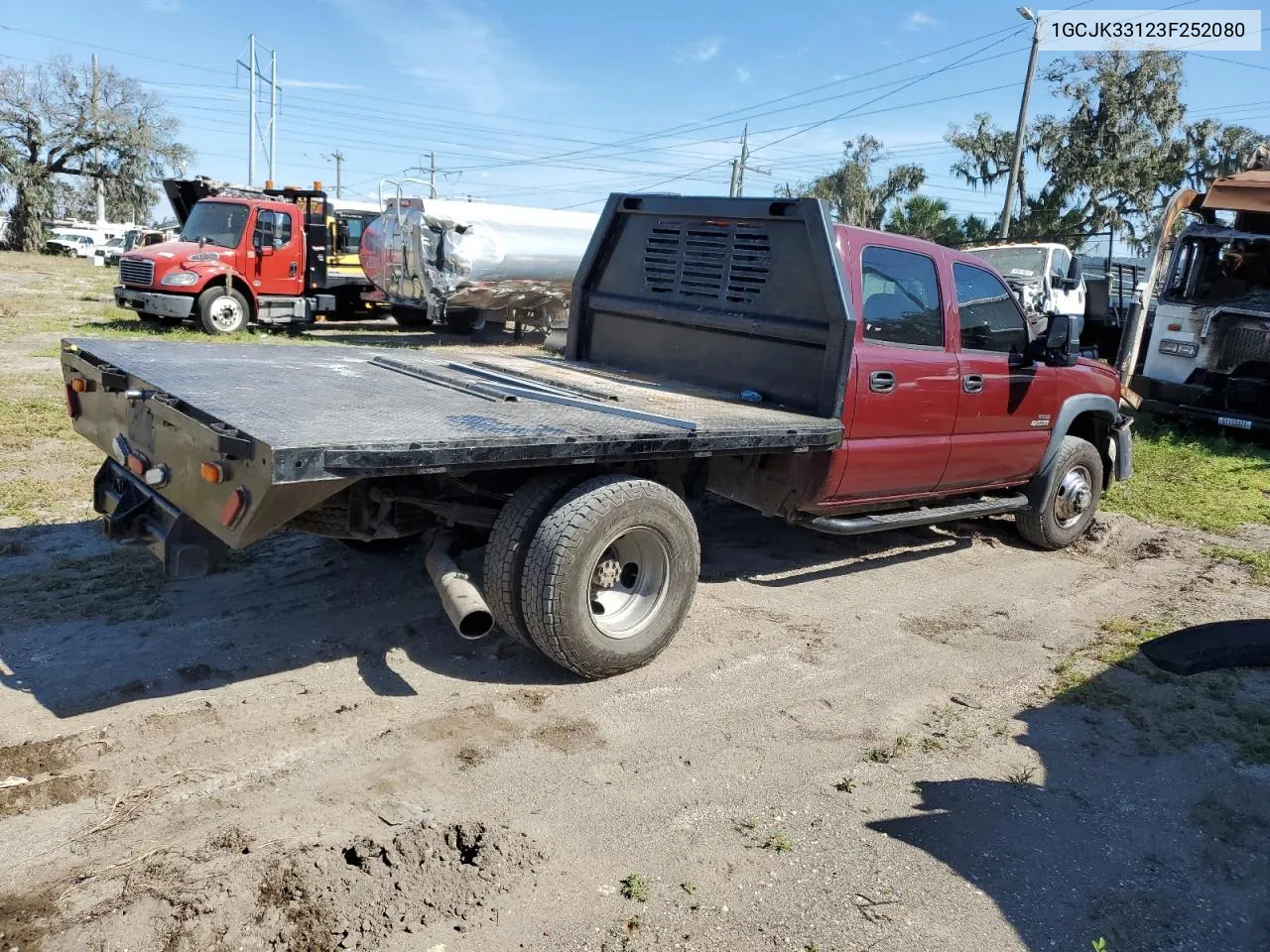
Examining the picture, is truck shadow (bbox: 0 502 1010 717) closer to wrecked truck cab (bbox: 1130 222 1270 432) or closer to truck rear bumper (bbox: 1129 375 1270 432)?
truck rear bumper (bbox: 1129 375 1270 432)

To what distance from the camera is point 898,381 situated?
537cm

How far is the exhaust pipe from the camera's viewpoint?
384 cm

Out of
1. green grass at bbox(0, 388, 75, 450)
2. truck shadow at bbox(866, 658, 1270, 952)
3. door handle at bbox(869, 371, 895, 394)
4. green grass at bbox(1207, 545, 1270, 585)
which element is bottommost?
truck shadow at bbox(866, 658, 1270, 952)

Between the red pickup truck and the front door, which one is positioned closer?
the red pickup truck

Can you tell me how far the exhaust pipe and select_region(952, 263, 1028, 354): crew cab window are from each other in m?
3.49

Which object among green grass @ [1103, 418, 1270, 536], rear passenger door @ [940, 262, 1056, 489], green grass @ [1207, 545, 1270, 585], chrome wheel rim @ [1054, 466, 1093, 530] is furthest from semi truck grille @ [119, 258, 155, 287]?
green grass @ [1207, 545, 1270, 585]

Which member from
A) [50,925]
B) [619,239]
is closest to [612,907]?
[50,925]

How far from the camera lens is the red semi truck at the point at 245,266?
15750 millimetres

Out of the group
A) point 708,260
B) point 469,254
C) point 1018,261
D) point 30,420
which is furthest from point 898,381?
point 469,254

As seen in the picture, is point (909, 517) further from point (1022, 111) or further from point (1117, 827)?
point (1022, 111)

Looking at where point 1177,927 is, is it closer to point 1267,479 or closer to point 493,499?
point 493,499

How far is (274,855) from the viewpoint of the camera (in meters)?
2.93

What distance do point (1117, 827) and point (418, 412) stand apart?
10.2 ft

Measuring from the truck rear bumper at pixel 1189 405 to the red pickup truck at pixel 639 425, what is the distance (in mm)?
5275
